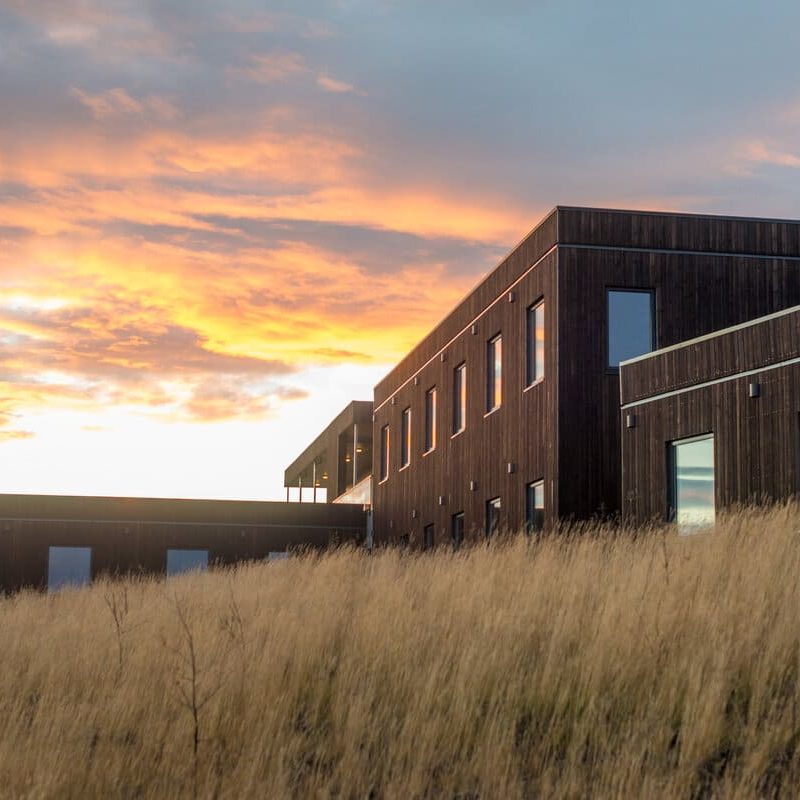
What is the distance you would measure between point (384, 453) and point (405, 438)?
9.43 ft

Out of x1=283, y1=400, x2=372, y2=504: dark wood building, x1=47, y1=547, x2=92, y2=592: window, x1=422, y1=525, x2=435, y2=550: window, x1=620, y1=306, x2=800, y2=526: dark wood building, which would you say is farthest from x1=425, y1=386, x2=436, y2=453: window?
x1=620, y1=306, x2=800, y2=526: dark wood building

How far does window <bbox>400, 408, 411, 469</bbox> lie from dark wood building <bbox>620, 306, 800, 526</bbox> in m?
15.5

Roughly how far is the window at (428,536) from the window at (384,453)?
541 cm

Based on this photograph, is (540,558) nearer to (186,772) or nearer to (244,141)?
(186,772)

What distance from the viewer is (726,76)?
1830 centimetres

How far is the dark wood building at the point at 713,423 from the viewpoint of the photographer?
15.2 m

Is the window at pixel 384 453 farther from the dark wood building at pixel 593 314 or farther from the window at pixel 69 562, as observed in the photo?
the dark wood building at pixel 593 314

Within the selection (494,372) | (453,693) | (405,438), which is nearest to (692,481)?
(494,372)

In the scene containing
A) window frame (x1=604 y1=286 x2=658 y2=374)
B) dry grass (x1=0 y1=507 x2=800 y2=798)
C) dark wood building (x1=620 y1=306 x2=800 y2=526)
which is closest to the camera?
dry grass (x1=0 y1=507 x2=800 y2=798)

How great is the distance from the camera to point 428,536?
100ft

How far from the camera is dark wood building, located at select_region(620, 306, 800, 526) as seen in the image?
49.9 feet

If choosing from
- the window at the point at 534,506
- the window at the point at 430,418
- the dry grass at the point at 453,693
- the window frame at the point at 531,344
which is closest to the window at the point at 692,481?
the window at the point at 534,506

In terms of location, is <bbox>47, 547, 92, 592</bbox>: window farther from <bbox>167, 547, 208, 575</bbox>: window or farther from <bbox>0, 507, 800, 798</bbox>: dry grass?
<bbox>0, 507, 800, 798</bbox>: dry grass

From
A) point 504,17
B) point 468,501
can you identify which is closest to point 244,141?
point 504,17
